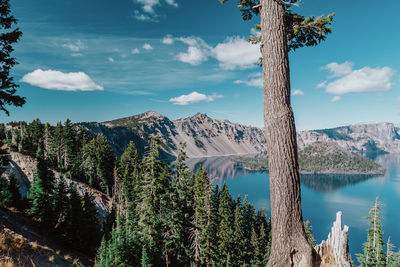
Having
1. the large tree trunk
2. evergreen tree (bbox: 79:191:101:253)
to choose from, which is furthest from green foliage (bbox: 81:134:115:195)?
the large tree trunk

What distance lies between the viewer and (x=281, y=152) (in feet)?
13.0

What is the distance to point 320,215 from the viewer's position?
3585 inches

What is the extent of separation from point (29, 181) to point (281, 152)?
5281cm

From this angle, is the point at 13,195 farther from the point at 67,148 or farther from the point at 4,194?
the point at 67,148

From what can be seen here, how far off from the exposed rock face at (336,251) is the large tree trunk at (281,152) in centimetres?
51

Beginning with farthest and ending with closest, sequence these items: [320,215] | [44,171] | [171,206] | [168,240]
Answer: [320,215] → [44,171] → [171,206] → [168,240]

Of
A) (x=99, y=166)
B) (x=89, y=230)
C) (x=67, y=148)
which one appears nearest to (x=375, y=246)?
(x=89, y=230)

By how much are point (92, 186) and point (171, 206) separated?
31.3 meters

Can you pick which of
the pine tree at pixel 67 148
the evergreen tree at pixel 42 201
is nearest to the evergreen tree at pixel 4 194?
the evergreen tree at pixel 42 201

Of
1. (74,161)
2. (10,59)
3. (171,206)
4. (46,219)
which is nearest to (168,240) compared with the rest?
(171,206)

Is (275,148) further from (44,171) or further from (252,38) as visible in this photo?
(44,171)

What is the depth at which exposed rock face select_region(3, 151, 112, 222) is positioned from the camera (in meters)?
39.0

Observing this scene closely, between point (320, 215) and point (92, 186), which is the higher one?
point (92, 186)

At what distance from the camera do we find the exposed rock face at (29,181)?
3903 cm
